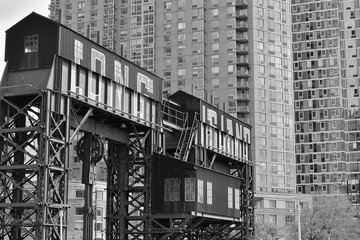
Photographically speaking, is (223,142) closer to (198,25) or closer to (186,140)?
(186,140)

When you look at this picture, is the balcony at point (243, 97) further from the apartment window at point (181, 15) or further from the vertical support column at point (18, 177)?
the vertical support column at point (18, 177)

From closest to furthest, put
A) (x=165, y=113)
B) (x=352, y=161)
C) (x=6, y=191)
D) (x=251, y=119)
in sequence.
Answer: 1. (x=6, y=191)
2. (x=165, y=113)
3. (x=251, y=119)
4. (x=352, y=161)

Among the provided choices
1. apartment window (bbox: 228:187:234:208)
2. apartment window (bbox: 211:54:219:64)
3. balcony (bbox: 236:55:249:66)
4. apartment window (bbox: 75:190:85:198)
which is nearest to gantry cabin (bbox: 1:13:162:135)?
apartment window (bbox: 228:187:234:208)

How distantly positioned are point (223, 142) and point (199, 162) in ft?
26.2

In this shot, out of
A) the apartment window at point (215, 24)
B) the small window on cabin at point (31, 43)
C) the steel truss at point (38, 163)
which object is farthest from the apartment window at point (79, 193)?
the small window on cabin at point (31, 43)

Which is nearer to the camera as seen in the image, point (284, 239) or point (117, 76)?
point (117, 76)

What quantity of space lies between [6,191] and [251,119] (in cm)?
10469

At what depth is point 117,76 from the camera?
4950cm

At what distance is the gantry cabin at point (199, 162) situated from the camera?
53250 millimetres

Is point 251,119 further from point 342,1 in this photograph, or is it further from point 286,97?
point 342,1

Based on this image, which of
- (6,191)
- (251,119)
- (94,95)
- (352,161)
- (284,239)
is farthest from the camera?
(352,161)

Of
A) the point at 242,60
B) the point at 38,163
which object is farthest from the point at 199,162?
the point at 242,60

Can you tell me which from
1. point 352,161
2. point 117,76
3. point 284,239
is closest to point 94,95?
point 117,76

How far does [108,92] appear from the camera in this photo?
48.1 meters
